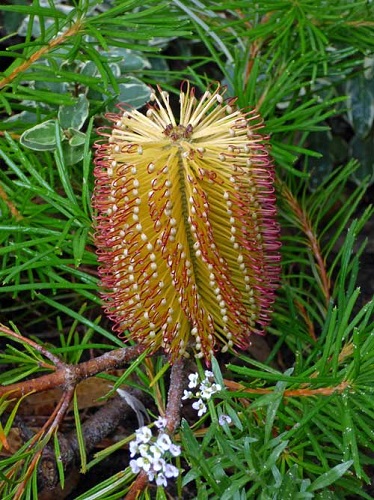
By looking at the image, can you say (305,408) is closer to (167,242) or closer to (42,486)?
(167,242)

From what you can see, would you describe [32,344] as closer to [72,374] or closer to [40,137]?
[72,374]

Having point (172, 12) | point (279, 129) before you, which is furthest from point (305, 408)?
point (172, 12)

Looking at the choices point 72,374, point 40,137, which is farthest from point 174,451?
point 40,137

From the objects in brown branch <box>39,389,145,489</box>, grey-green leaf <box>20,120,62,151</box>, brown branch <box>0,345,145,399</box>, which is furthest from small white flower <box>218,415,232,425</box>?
grey-green leaf <box>20,120,62,151</box>

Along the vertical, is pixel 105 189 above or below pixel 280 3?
below

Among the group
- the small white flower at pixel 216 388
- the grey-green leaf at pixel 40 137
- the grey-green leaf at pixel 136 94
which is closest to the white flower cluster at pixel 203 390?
the small white flower at pixel 216 388

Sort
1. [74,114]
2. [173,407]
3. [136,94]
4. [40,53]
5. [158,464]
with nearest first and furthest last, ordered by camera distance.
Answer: [158,464]
[173,407]
[40,53]
[74,114]
[136,94]

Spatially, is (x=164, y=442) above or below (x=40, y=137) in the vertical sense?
below

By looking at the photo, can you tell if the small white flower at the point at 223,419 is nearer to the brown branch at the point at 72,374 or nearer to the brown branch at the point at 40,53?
the brown branch at the point at 72,374
